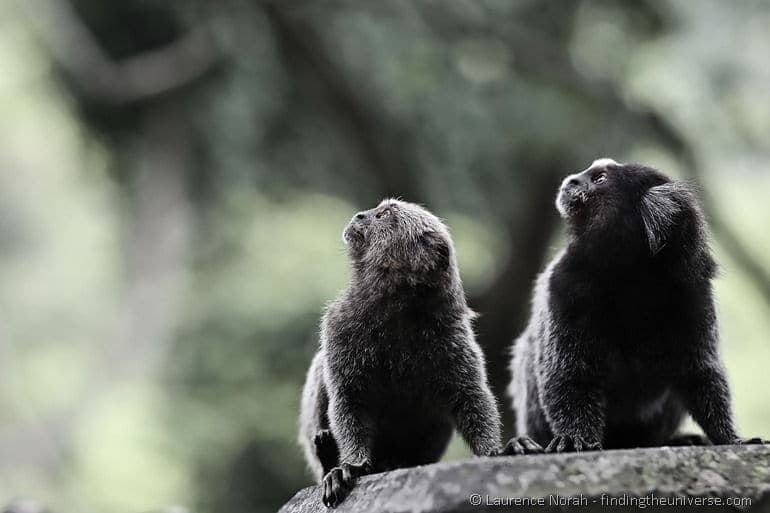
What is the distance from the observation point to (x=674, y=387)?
10.6ft

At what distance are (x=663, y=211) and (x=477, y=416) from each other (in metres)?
0.84

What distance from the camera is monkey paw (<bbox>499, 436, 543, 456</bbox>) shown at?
9.11 feet

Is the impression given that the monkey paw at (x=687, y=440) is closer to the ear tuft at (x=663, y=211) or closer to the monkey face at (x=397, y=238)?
the ear tuft at (x=663, y=211)

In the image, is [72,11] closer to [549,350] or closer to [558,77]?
[558,77]

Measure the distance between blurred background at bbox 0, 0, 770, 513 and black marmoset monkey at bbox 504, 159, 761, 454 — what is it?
253 cm

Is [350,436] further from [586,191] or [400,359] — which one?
[586,191]

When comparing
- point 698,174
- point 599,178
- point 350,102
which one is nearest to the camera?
point 599,178

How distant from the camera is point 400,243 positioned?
330cm

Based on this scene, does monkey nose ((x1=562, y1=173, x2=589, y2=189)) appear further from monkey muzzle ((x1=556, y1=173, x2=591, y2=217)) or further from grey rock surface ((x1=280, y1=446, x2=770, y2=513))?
grey rock surface ((x1=280, y1=446, x2=770, y2=513))

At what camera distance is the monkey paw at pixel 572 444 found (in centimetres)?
298

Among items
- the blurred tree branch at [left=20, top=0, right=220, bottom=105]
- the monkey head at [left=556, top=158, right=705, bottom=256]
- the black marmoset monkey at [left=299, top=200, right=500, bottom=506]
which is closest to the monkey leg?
the black marmoset monkey at [left=299, top=200, right=500, bottom=506]

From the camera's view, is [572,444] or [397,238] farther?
[397,238]

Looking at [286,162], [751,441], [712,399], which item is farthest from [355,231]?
[286,162]

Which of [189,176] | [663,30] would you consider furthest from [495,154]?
[189,176]
